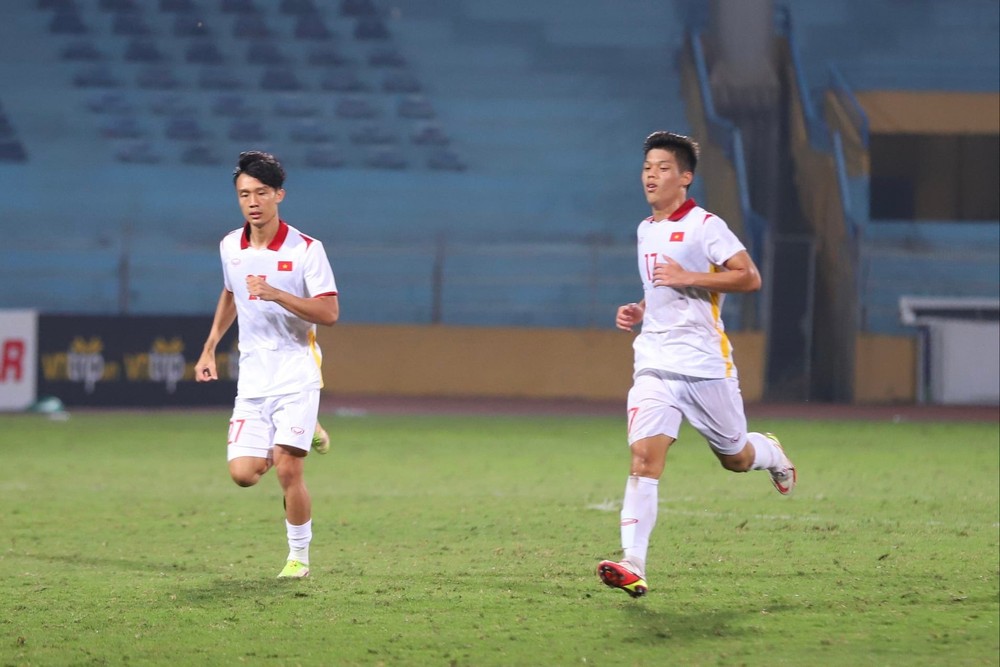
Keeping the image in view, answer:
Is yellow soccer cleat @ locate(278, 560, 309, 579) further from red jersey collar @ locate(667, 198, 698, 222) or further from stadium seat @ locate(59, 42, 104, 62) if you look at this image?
stadium seat @ locate(59, 42, 104, 62)

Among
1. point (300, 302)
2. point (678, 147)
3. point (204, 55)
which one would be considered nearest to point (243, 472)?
point (300, 302)

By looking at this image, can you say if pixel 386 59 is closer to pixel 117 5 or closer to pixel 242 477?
pixel 117 5

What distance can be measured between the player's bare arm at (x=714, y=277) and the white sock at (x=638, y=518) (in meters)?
0.79

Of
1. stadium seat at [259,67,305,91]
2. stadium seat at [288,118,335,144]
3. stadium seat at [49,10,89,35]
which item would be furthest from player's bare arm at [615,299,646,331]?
stadium seat at [49,10,89,35]

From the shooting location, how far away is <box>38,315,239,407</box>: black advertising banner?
16.8m

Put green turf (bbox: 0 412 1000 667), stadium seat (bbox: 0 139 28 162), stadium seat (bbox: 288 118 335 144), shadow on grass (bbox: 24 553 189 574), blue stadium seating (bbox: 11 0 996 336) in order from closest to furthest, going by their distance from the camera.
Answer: green turf (bbox: 0 412 1000 667) < shadow on grass (bbox: 24 553 189 574) < blue stadium seating (bbox: 11 0 996 336) < stadium seat (bbox: 0 139 28 162) < stadium seat (bbox: 288 118 335 144)

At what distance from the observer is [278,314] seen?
6.50 metres

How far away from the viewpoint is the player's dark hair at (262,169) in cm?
643

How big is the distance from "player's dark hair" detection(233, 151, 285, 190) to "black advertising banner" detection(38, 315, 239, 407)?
10.5 meters

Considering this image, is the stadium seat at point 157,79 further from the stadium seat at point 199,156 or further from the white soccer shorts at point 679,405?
the white soccer shorts at point 679,405

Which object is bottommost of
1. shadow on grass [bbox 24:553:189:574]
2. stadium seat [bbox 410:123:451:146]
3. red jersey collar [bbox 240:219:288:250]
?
shadow on grass [bbox 24:553:189:574]

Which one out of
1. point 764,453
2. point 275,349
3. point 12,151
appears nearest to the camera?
point 275,349

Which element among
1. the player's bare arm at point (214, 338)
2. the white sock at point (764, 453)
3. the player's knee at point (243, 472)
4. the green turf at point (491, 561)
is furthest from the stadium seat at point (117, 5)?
the white sock at point (764, 453)

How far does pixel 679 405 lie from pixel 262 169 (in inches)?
80.1
